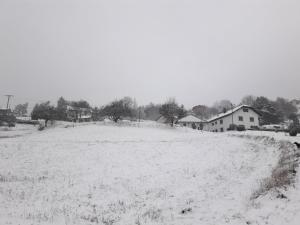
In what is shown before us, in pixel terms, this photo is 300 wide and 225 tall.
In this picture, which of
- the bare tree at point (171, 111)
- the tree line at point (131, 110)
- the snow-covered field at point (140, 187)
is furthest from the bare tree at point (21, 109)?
the snow-covered field at point (140, 187)

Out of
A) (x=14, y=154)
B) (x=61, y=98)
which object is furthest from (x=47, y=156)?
(x=61, y=98)

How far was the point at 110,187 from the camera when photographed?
20.2m

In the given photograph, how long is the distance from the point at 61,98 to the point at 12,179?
414 ft

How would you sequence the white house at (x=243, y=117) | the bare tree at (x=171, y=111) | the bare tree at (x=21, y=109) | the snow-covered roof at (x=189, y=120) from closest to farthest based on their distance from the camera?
1. the bare tree at (x=171, y=111)
2. the white house at (x=243, y=117)
3. the snow-covered roof at (x=189, y=120)
4. the bare tree at (x=21, y=109)

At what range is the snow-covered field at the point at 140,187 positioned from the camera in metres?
12.6

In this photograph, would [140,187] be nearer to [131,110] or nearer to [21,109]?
[131,110]

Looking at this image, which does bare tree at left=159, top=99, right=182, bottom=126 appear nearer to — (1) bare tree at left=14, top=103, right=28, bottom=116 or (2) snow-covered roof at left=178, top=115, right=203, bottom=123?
(2) snow-covered roof at left=178, top=115, right=203, bottom=123

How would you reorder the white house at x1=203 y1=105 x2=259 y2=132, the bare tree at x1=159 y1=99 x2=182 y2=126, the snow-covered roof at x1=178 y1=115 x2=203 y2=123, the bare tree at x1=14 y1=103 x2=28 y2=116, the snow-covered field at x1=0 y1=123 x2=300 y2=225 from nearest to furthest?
the snow-covered field at x1=0 y1=123 x2=300 y2=225 < the bare tree at x1=159 y1=99 x2=182 y2=126 < the white house at x1=203 y1=105 x2=259 y2=132 < the snow-covered roof at x1=178 y1=115 x2=203 y2=123 < the bare tree at x1=14 y1=103 x2=28 y2=116

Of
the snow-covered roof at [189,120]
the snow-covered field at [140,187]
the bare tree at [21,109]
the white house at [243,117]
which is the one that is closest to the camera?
the snow-covered field at [140,187]

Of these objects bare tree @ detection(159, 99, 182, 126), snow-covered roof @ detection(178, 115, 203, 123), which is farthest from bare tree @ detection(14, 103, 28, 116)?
bare tree @ detection(159, 99, 182, 126)

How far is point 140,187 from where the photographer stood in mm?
19984

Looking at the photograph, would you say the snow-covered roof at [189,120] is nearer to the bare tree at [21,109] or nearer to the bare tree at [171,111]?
the bare tree at [171,111]

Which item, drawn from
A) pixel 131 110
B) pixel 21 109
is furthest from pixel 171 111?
pixel 21 109

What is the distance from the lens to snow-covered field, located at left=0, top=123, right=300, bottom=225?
12594mm
